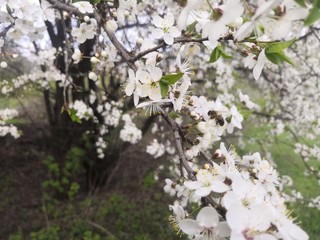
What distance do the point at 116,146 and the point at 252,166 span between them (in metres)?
4.31

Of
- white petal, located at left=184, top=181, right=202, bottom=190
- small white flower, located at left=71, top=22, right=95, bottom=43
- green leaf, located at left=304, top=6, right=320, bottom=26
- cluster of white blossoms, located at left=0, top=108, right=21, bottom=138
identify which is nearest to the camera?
green leaf, located at left=304, top=6, right=320, bottom=26

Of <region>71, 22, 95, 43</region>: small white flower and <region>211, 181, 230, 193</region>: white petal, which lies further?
<region>71, 22, 95, 43</region>: small white flower

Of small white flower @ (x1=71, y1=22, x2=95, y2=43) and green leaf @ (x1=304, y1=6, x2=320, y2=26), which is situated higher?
small white flower @ (x1=71, y1=22, x2=95, y2=43)

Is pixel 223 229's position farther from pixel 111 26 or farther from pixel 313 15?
pixel 111 26

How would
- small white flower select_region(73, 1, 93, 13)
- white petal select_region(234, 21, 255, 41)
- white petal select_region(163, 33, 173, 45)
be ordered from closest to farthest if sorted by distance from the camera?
white petal select_region(234, 21, 255, 41)
white petal select_region(163, 33, 173, 45)
small white flower select_region(73, 1, 93, 13)

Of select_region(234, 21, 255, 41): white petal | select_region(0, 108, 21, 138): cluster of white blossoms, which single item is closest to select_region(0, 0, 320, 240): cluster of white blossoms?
select_region(234, 21, 255, 41): white petal

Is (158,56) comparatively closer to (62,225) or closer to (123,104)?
(123,104)

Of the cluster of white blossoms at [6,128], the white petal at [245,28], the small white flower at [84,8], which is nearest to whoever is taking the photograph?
the white petal at [245,28]

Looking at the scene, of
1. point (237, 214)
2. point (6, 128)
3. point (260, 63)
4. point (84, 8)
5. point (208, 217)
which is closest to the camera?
point (237, 214)

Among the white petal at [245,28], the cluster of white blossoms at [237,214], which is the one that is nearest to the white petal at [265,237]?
the cluster of white blossoms at [237,214]

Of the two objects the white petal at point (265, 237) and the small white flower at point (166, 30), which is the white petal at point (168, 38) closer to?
the small white flower at point (166, 30)

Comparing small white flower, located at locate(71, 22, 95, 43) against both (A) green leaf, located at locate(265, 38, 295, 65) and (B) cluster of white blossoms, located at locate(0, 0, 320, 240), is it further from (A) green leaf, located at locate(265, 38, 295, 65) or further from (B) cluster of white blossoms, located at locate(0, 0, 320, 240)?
(A) green leaf, located at locate(265, 38, 295, 65)

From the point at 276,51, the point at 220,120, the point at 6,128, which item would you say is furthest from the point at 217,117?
the point at 6,128

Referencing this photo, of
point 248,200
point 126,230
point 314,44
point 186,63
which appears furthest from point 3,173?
point 248,200
